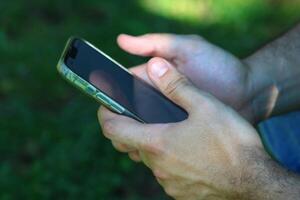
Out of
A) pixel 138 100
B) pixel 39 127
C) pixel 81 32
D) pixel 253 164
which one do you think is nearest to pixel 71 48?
pixel 138 100

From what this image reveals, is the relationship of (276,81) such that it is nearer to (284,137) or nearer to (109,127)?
(284,137)

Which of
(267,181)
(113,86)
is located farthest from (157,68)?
(267,181)

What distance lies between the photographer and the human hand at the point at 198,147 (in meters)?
1.71

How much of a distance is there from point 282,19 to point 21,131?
1.58 metres

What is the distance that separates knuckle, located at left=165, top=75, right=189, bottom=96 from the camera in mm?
1826

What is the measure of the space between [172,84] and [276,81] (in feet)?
1.50

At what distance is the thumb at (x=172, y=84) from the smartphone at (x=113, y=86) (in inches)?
1.6

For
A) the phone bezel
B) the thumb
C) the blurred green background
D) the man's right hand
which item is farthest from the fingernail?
the blurred green background

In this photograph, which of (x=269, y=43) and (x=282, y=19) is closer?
(x=269, y=43)

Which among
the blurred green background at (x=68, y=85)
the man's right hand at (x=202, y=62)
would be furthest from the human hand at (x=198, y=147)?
the blurred green background at (x=68, y=85)

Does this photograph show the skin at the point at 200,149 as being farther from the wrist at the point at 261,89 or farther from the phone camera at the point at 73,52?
the wrist at the point at 261,89

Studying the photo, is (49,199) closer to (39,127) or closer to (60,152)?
(60,152)

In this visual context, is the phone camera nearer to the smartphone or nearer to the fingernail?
the smartphone

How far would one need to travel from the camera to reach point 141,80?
6.49 ft
